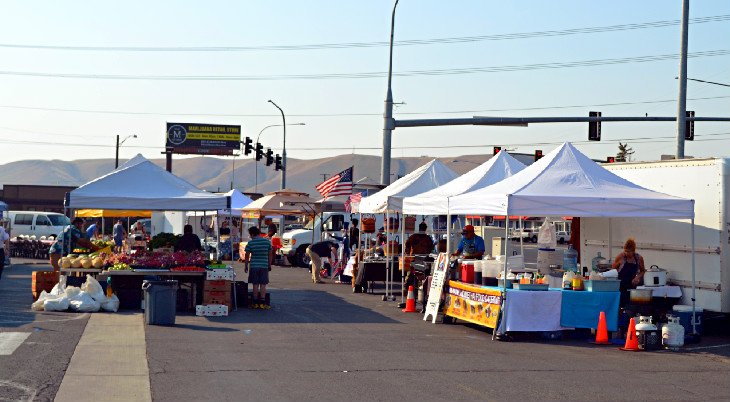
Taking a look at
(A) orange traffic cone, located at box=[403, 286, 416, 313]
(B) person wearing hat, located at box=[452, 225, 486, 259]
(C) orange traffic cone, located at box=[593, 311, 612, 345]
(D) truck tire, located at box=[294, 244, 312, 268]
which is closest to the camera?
(C) orange traffic cone, located at box=[593, 311, 612, 345]

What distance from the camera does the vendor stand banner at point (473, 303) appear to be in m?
16.4

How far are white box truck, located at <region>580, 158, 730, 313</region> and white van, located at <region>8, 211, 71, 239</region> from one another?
32.4 meters

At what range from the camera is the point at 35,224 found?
45.2 meters

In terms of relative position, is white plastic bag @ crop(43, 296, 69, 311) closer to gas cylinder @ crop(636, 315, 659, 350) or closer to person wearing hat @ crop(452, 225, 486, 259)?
person wearing hat @ crop(452, 225, 486, 259)

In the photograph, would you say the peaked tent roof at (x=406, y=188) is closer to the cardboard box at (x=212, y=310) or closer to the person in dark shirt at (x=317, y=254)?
the person in dark shirt at (x=317, y=254)

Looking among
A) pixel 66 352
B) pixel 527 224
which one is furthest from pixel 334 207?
pixel 527 224

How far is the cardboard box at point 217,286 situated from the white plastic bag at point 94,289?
2.03 metres

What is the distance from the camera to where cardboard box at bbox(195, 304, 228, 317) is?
19.0 metres

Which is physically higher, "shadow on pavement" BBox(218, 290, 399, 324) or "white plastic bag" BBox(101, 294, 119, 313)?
"white plastic bag" BBox(101, 294, 119, 313)

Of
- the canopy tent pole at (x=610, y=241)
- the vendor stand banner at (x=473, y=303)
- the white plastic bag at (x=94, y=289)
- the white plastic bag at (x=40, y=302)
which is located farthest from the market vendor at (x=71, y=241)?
the canopy tent pole at (x=610, y=241)

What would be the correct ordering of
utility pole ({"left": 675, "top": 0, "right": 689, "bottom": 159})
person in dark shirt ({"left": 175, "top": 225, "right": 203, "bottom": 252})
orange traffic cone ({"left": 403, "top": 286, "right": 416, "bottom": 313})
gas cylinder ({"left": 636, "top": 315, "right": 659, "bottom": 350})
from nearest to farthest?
gas cylinder ({"left": 636, "top": 315, "right": 659, "bottom": 350})
orange traffic cone ({"left": 403, "top": 286, "right": 416, "bottom": 313})
utility pole ({"left": 675, "top": 0, "right": 689, "bottom": 159})
person in dark shirt ({"left": 175, "top": 225, "right": 203, "bottom": 252})

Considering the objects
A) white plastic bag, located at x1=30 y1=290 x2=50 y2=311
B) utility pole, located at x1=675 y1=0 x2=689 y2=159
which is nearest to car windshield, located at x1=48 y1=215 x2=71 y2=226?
white plastic bag, located at x1=30 y1=290 x2=50 y2=311

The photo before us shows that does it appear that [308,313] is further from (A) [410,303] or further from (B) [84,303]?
(B) [84,303]

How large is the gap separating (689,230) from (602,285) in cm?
197
